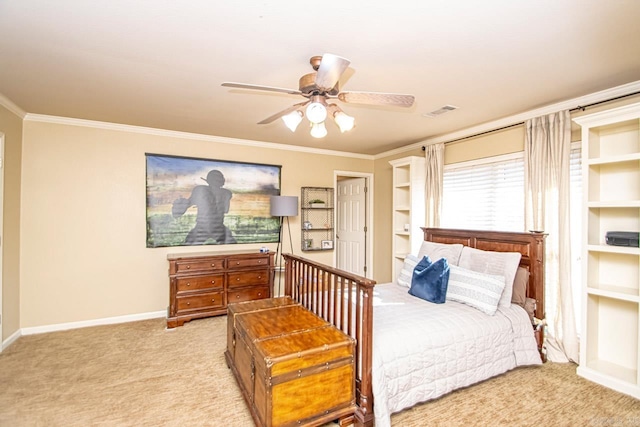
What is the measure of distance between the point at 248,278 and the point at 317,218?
166 cm

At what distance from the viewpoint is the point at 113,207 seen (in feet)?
12.7

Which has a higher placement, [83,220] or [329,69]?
[329,69]

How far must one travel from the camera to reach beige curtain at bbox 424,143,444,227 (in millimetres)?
4246

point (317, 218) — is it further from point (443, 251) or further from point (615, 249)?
point (615, 249)

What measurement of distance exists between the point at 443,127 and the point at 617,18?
218cm

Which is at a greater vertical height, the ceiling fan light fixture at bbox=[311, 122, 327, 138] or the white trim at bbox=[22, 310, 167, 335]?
the ceiling fan light fixture at bbox=[311, 122, 327, 138]

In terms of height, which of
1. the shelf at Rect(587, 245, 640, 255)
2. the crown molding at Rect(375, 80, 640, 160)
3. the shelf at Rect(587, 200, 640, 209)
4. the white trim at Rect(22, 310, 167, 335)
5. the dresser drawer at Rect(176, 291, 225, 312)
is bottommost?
the white trim at Rect(22, 310, 167, 335)

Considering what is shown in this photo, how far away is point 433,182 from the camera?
170 inches

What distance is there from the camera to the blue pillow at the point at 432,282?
2.81 meters

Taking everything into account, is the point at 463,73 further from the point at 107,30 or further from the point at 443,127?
the point at 107,30

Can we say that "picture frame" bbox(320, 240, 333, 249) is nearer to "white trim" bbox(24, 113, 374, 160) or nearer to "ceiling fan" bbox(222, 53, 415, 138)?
"white trim" bbox(24, 113, 374, 160)

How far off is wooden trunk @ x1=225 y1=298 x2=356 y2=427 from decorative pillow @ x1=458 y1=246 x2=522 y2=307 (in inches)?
65.9

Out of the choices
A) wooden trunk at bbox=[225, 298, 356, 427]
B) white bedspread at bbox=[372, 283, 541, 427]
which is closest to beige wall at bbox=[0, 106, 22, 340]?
wooden trunk at bbox=[225, 298, 356, 427]

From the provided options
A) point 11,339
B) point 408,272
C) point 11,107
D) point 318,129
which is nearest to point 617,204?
point 408,272
